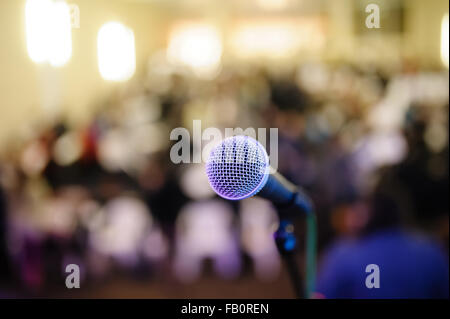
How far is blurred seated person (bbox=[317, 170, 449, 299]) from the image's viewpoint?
1.57m

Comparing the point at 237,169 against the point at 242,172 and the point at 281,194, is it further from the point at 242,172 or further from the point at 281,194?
the point at 281,194

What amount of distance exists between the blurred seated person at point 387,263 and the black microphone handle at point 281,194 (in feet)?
2.89

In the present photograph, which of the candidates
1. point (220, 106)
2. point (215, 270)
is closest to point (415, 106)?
point (220, 106)

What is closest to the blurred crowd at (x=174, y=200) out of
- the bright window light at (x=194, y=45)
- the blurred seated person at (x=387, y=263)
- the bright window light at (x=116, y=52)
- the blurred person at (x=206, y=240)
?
the blurred person at (x=206, y=240)

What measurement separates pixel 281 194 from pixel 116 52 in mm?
10122

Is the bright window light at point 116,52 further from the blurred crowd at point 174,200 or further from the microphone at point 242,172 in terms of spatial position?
the microphone at point 242,172

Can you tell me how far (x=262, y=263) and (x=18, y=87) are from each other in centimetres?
473

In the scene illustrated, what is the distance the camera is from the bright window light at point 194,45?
1257 cm

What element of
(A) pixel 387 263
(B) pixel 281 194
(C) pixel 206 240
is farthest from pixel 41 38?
(B) pixel 281 194

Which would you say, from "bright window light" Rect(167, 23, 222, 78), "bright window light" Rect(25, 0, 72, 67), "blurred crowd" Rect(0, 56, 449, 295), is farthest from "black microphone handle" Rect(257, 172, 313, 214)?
"bright window light" Rect(167, 23, 222, 78)

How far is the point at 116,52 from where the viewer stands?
10.1 meters

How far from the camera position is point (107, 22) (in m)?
9.20

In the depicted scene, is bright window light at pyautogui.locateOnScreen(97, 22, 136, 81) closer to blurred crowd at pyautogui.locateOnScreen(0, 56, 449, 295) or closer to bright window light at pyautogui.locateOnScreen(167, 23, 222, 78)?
bright window light at pyautogui.locateOnScreen(167, 23, 222, 78)
